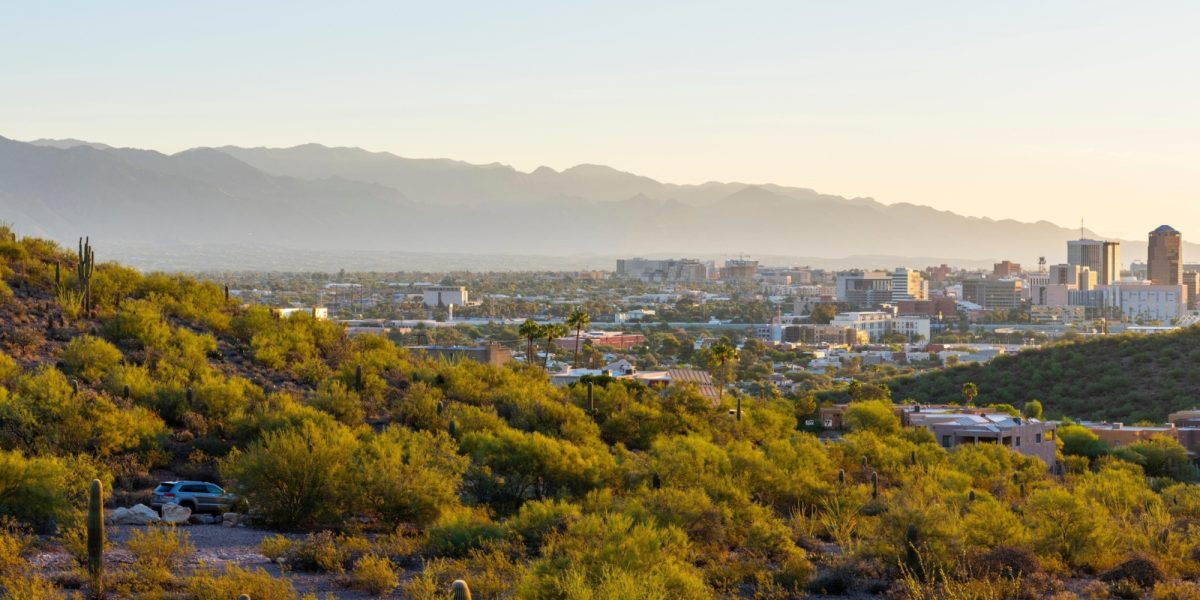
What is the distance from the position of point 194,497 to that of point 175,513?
3.75 ft

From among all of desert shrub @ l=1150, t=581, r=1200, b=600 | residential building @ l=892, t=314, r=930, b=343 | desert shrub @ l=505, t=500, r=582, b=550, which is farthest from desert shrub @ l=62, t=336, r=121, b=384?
residential building @ l=892, t=314, r=930, b=343

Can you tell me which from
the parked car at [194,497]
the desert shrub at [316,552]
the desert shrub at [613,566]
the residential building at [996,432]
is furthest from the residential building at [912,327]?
the desert shrub at [613,566]

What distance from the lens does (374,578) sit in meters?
17.2

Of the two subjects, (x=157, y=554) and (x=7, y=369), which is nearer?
(x=157, y=554)

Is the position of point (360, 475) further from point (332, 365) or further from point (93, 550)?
point (332, 365)

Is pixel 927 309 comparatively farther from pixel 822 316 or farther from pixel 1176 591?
pixel 1176 591

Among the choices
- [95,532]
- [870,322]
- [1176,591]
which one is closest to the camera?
[95,532]

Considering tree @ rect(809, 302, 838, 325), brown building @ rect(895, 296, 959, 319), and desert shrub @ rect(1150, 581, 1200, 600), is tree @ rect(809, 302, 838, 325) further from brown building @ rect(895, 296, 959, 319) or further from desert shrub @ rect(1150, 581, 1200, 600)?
desert shrub @ rect(1150, 581, 1200, 600)

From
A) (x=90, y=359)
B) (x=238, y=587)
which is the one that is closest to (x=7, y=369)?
(x=90, y=359)

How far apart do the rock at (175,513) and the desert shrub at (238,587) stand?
17.7ft

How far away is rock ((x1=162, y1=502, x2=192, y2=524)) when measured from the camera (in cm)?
2147

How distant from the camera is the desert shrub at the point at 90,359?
29.9 metres

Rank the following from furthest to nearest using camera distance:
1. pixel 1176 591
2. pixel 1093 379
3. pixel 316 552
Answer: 1. pixel 1093 379
2. pixel 316 552
3. pixel 1176 591

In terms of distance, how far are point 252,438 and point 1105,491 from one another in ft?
52.0
